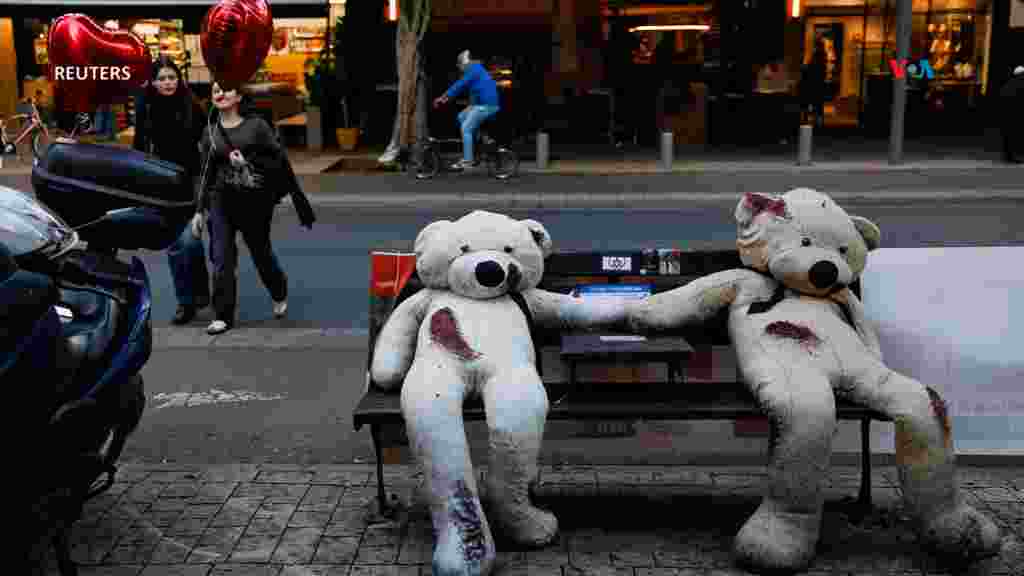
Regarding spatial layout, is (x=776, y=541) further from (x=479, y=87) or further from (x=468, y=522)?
(x=479, y=87)

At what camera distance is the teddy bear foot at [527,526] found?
170 inches

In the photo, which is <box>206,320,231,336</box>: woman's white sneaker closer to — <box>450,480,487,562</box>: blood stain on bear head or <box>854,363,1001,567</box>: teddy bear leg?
<box>450,480,487,562</box>: blood stain on bear head

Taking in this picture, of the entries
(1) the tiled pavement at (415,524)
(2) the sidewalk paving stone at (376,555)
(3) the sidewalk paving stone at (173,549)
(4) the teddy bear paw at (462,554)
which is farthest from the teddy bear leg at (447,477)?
(3) the sidewalk paving stone at (173,549)

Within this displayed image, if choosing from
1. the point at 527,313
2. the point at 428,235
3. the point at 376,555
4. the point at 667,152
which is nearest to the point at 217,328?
the point at 428,235

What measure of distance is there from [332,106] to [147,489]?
61.9ft

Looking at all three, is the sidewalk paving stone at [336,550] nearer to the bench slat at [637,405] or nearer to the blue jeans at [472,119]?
the bench slat at [637,405]

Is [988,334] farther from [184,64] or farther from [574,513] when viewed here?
[184,64]

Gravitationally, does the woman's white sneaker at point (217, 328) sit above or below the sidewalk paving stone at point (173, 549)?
above

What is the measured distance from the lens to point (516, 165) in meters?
18.0

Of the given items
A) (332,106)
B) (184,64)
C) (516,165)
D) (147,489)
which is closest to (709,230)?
(516,165)

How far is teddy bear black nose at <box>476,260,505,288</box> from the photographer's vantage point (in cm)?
463

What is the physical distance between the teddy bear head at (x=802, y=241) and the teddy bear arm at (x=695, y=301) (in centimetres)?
11

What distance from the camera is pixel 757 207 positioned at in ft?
15.8

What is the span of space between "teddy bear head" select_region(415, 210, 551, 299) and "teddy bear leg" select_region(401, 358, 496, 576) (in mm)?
530
